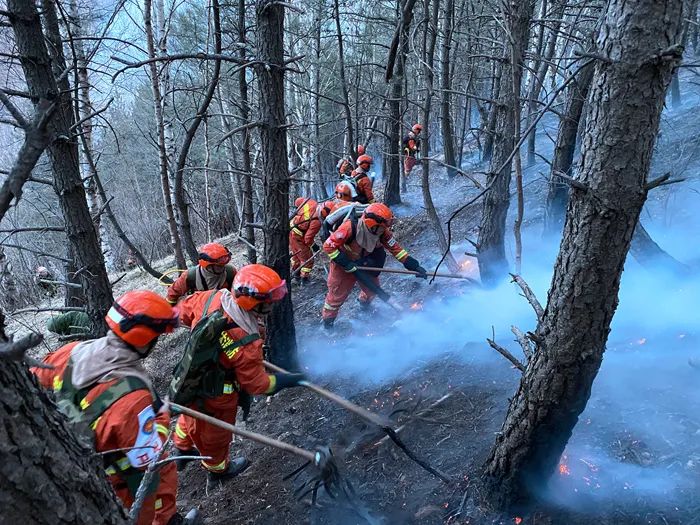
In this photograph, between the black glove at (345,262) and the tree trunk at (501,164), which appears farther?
the black glove at (345,262)

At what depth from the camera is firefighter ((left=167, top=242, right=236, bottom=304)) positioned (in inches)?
215

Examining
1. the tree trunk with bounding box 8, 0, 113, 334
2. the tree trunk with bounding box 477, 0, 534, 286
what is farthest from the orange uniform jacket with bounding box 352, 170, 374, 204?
the tree trunk with bounding box 8, 0, 113, 334

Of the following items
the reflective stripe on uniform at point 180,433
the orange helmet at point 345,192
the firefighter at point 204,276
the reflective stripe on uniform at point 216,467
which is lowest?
the reflective stripe on uniform at point 216,467

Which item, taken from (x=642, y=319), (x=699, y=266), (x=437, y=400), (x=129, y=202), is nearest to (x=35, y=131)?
(x=437, y=400)

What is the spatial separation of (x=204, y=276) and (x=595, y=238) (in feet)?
14.7

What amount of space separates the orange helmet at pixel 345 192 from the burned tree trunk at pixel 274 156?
363 centimetres

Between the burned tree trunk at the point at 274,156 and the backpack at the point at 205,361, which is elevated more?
the burned tree trunk at the point at 274,156

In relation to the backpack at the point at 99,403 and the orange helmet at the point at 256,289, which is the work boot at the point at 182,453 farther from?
the orange helmet at the point at 256,289

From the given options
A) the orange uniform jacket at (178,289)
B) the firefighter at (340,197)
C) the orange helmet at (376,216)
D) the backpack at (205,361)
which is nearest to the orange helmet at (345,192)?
the firefighter at (340,197)

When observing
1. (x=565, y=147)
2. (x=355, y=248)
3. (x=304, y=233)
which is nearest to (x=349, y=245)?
(x=355, y=248)

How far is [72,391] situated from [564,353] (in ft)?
10.2

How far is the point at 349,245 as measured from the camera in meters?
7.22

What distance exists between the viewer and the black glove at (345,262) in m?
7.02

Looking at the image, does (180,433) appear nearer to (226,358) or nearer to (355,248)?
(226,358)
